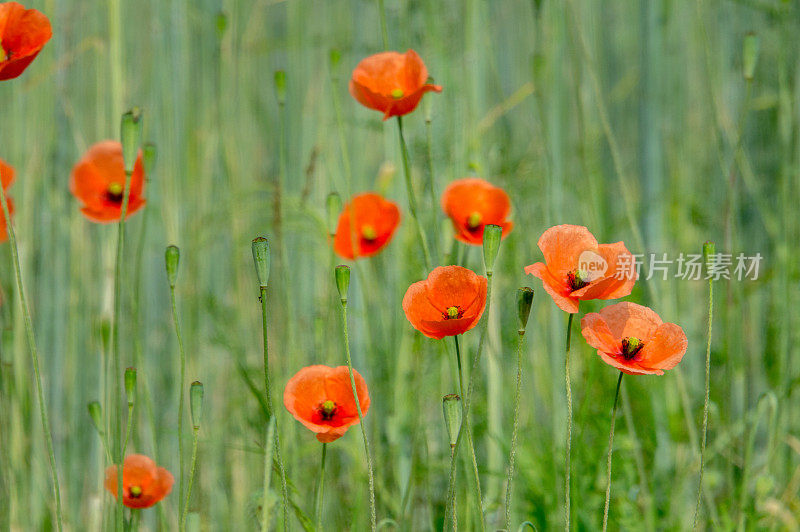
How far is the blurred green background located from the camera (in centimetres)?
95

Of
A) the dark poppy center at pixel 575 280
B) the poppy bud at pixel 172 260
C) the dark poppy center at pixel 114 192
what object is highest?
the dark poppy center at pixel 114 192

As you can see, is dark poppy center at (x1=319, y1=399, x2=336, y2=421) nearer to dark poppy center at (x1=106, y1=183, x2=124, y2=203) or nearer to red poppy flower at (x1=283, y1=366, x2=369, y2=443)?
red poppy flower at (x1=283, y1=366, x2=369, y2=443)

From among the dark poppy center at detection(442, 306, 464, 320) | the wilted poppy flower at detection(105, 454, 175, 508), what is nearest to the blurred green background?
the wilted poppy flower at detection(105, 454, 175, 508)

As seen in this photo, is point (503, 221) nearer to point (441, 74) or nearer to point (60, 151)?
point (441, 74)

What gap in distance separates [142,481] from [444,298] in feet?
1.01

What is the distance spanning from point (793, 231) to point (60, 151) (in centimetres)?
113

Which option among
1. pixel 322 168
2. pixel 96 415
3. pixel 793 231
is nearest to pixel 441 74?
pixel 322 168

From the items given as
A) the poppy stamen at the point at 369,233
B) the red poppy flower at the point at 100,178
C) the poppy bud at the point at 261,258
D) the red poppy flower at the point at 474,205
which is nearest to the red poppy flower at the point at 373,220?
the poppy stamen at the point at 369,233

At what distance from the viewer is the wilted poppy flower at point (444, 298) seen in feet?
1.78

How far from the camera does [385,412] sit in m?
1.12

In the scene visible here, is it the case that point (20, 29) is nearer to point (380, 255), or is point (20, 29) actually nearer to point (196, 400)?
point (196, 400)

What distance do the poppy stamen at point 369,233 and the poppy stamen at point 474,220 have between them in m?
0.14

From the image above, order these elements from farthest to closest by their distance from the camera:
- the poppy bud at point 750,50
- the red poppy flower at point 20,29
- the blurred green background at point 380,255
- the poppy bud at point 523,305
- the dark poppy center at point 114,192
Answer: the blurred green background at point 380,255 < the dark poppy center at point 114,192 < the poppy bud at point 750,50 < the red poppy flower at point 20,29 < the poppy bud at point 523,305

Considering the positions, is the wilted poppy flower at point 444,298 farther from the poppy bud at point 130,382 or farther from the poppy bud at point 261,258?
the poppy bud at point 130,382
